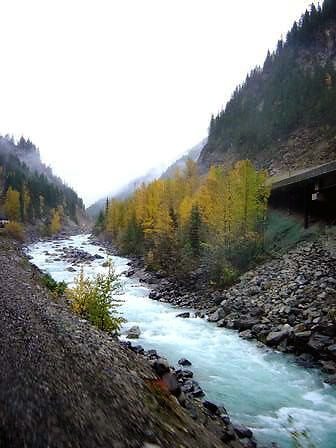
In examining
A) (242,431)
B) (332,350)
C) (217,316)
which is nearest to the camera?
(242,431)

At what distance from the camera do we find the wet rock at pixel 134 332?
1534cm

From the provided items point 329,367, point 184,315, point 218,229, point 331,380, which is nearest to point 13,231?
point 218,229

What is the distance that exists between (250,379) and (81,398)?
8.35 meters

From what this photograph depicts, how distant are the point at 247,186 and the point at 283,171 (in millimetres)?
28380

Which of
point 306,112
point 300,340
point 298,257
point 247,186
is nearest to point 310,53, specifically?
point 306,112

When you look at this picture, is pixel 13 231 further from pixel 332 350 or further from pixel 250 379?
pixel 332 350

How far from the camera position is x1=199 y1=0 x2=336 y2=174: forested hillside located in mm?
51812

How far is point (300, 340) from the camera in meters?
13.2

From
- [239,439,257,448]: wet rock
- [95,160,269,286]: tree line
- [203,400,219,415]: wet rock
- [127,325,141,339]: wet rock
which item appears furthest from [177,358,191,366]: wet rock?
[95,160,269,286]: tree line

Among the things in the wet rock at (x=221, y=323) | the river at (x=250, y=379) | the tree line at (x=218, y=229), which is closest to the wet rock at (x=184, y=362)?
the river at (x=250, y=379)

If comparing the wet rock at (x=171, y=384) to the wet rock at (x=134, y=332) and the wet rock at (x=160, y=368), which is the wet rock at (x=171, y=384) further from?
the wet rock at (x=134, y=332)

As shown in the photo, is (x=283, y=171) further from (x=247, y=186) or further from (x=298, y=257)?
(x=298, y=257)

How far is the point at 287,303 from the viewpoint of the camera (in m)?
15.9

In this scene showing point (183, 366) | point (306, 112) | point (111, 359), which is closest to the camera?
point (111, 359)
